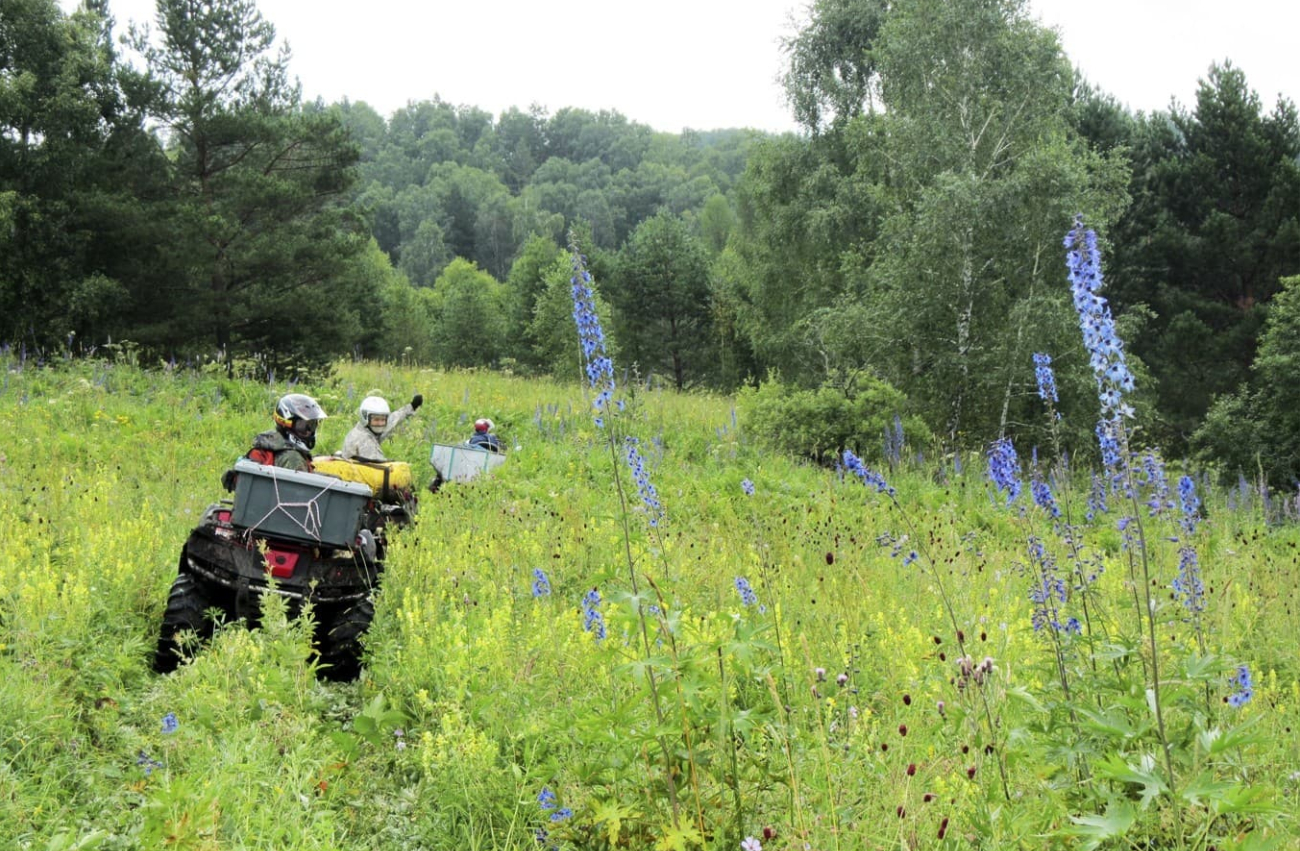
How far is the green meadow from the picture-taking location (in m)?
2.72

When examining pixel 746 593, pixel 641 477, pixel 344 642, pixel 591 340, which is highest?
pixel 591 340

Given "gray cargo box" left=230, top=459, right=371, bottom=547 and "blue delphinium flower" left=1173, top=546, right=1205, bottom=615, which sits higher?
"blue delphinium flower" left=1173, top=546, right=1205, bottom=615

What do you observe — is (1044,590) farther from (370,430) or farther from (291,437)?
(370,430)

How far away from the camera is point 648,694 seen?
109 inches

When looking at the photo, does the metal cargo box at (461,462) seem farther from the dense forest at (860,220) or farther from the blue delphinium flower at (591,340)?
the blue delphinium flower at (591,340)

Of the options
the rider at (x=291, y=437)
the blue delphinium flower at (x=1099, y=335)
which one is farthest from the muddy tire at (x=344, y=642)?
the blue delphinium flower at (x=1099, y=335)

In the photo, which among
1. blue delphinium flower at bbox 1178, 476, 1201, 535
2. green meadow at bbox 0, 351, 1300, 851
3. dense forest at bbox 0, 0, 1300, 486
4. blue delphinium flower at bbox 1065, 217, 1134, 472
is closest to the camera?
blue delphinium flower at bbox 1065, 217, 1134, 472

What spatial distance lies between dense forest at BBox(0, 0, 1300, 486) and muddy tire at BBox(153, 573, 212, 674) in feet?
31.5

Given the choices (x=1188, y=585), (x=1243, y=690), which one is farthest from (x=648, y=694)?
(x=1188, y=585)

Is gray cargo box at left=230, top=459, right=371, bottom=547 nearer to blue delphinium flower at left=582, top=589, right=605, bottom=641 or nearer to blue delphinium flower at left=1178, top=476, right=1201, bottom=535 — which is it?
blue delphinium flower at left=582, top=589, right=605, bottom=641

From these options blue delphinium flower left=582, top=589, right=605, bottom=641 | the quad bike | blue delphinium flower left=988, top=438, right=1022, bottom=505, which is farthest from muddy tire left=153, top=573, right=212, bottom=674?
blue delphinium flower left=988, top=438, right=1022, bottom=505

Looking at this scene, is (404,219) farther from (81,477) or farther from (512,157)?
Result: (81,477)

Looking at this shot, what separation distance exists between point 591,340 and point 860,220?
895 inches

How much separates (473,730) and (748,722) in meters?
1.69
